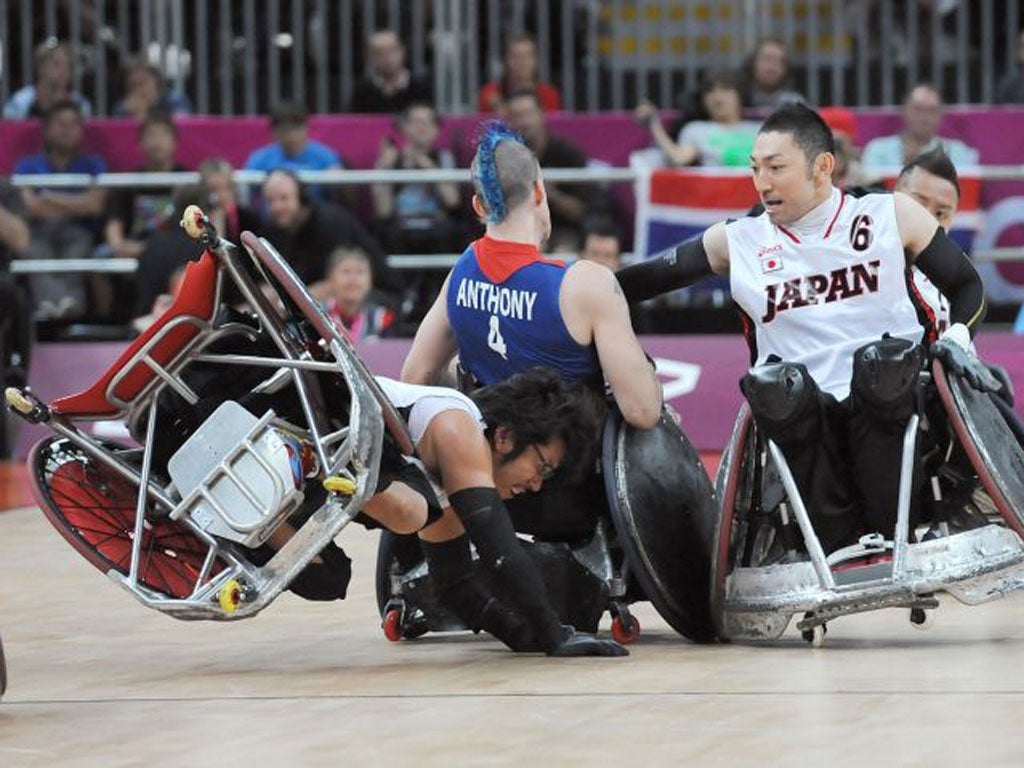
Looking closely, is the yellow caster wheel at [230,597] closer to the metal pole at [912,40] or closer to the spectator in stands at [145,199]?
the spectator in stands at [145,199]

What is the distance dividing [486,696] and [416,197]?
9525mm

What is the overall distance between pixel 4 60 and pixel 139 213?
7.60 ft

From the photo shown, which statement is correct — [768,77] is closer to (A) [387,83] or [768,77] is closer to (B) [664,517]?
(A) [387,83]

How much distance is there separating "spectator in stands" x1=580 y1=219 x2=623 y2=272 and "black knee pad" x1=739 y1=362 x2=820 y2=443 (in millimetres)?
6482

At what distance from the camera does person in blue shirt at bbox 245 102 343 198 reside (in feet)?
50.1

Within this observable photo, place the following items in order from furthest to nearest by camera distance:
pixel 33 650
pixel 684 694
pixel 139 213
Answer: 1. pixel 139 213
2. pixel 33 650
3. pixel 684 694

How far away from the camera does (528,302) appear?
7.35 metres

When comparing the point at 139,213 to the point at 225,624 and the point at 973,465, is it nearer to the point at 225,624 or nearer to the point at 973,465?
the point at 225,624

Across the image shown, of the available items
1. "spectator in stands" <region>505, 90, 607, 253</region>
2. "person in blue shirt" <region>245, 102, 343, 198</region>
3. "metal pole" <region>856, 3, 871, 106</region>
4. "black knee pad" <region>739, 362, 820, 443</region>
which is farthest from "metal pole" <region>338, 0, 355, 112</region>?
"black knee pad" <region>739, 362, 820, 443</region>

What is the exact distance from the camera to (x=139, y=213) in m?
15.5

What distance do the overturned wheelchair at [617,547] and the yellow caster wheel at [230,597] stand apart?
768 millimetres

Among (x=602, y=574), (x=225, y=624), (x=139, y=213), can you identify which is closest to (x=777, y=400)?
(x=602, y=574)

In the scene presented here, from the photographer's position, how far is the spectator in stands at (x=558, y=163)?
15.0 metres

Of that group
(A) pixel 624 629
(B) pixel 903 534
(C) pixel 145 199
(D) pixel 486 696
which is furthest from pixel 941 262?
(C) pixel 145 199
